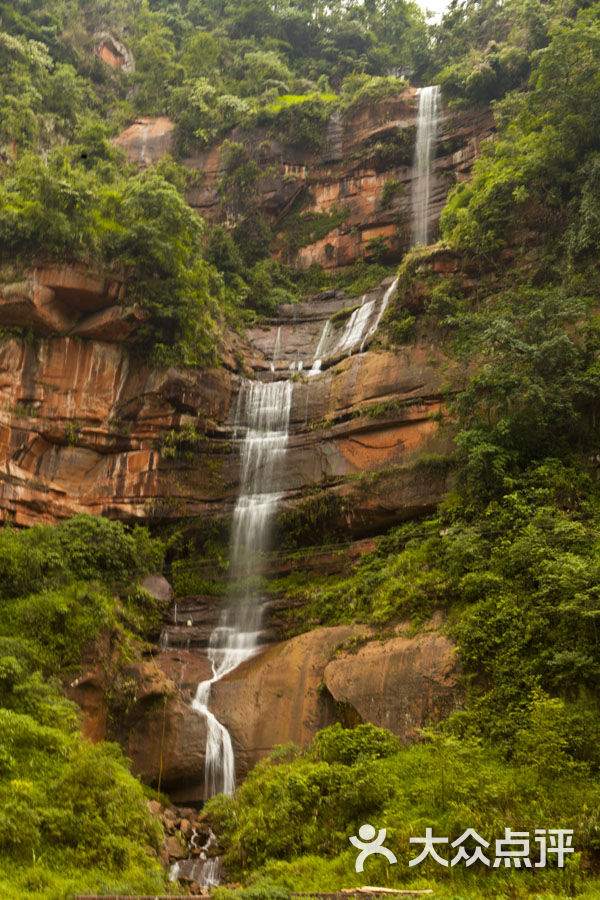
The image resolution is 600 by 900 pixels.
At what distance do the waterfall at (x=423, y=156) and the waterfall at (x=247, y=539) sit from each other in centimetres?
1059

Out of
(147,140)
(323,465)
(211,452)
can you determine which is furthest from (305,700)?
(147,140)

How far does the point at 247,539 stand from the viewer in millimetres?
18938

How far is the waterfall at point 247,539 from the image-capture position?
527 inches

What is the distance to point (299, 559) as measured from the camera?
1825cm

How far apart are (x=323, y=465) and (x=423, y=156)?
1719 cm

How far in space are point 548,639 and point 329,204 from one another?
24.1 m

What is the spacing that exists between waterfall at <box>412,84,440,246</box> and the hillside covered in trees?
1.78 feet

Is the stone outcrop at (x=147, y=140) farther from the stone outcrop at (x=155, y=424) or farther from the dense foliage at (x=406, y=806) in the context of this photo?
the dense foliage at (x=406, y=806)

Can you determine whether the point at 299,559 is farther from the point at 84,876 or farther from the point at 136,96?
the point at 136,96

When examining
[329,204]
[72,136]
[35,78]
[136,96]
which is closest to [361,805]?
[329,204]
